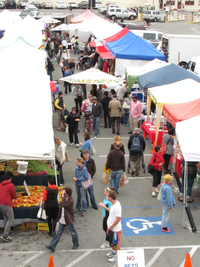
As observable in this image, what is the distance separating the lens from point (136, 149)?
10219 mm

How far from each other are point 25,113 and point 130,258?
4.64 metres

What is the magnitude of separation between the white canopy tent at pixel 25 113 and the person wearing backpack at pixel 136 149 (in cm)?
258

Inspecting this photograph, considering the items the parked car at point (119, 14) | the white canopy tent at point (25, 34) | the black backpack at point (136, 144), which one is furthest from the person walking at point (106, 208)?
the parked car at point (119, 14)

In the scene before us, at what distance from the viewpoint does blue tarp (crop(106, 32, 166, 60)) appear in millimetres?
18422

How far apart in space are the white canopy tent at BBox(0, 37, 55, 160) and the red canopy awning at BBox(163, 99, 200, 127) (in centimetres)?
336

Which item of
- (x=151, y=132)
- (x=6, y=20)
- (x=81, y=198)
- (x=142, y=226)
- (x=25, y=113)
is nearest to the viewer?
(x=142, y=226)

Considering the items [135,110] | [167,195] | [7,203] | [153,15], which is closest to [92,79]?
[135,110]

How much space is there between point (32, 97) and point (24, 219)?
3362 mm

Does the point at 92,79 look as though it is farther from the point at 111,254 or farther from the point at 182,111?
the point at 111,254

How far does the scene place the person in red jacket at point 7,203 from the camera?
7.30 meters

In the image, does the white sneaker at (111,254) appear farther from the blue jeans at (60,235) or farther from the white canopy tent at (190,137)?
the white canopy tent at (190,137)

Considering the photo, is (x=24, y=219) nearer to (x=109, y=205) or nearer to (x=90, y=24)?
(x=109, y=205)

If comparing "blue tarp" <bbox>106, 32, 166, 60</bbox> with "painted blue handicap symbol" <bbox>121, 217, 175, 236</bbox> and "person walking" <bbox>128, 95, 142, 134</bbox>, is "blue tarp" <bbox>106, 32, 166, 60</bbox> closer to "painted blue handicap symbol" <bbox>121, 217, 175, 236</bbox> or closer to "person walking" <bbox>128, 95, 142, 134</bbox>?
"person walking" <bbox>128, 95, 142, 134</bbox>

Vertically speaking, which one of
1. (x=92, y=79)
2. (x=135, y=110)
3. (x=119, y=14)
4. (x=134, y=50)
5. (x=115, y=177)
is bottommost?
(x=115, y=177)
